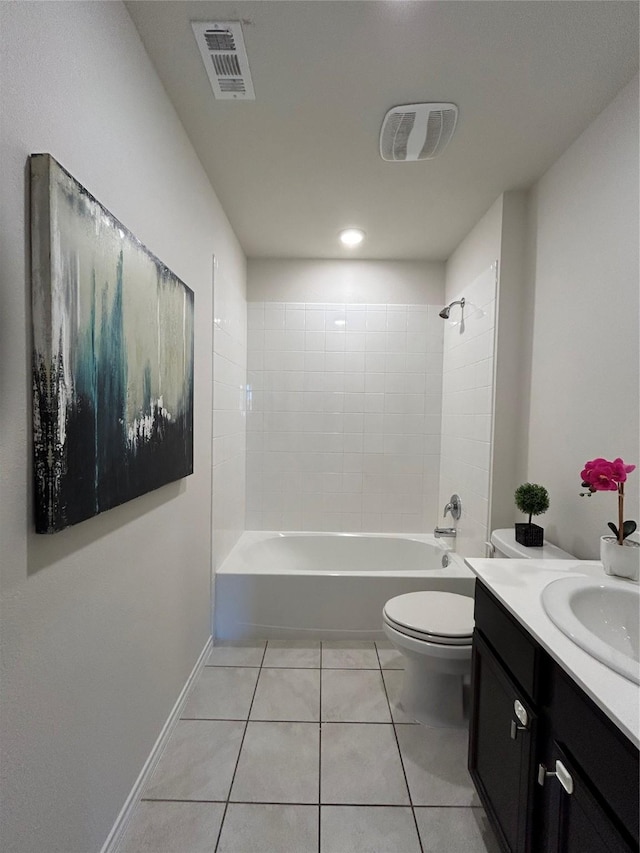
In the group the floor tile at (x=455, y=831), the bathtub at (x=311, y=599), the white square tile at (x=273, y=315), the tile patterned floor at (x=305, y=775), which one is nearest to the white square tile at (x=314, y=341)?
the white square tile at (x=273, y=315)

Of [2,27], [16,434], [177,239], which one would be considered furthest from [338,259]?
[16,434]

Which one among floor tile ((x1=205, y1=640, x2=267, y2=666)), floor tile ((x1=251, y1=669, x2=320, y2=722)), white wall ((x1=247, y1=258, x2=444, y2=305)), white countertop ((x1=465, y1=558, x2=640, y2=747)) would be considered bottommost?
floor tile ((x1=205, y1=640, x2=267, y2=666))

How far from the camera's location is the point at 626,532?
1203mm

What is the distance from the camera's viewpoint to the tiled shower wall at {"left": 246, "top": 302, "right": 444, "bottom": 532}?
3049mm

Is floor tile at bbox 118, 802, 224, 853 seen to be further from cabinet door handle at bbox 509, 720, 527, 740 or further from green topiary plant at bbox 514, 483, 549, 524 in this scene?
green topiary plant at bbox 514, 483, 549, 524

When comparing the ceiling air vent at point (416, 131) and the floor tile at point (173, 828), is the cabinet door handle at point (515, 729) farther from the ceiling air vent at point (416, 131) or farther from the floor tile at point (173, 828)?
the ceiling air vent at point (416, 131)

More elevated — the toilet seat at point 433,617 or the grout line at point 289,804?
the toilet seat at point 433,617

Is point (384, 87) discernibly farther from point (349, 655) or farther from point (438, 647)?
point (349, 655)

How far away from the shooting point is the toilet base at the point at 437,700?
1.69 metres

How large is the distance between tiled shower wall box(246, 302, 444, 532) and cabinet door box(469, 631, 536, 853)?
71.4 inches

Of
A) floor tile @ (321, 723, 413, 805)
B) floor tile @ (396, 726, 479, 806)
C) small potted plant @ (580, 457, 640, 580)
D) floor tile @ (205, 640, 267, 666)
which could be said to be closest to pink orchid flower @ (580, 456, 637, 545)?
small potted plant @ (580, 457, 640, 580)

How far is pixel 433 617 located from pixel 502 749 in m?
0.65

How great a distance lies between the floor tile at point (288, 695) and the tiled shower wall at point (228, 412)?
2.17 feet

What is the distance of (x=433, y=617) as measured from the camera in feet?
5.65
